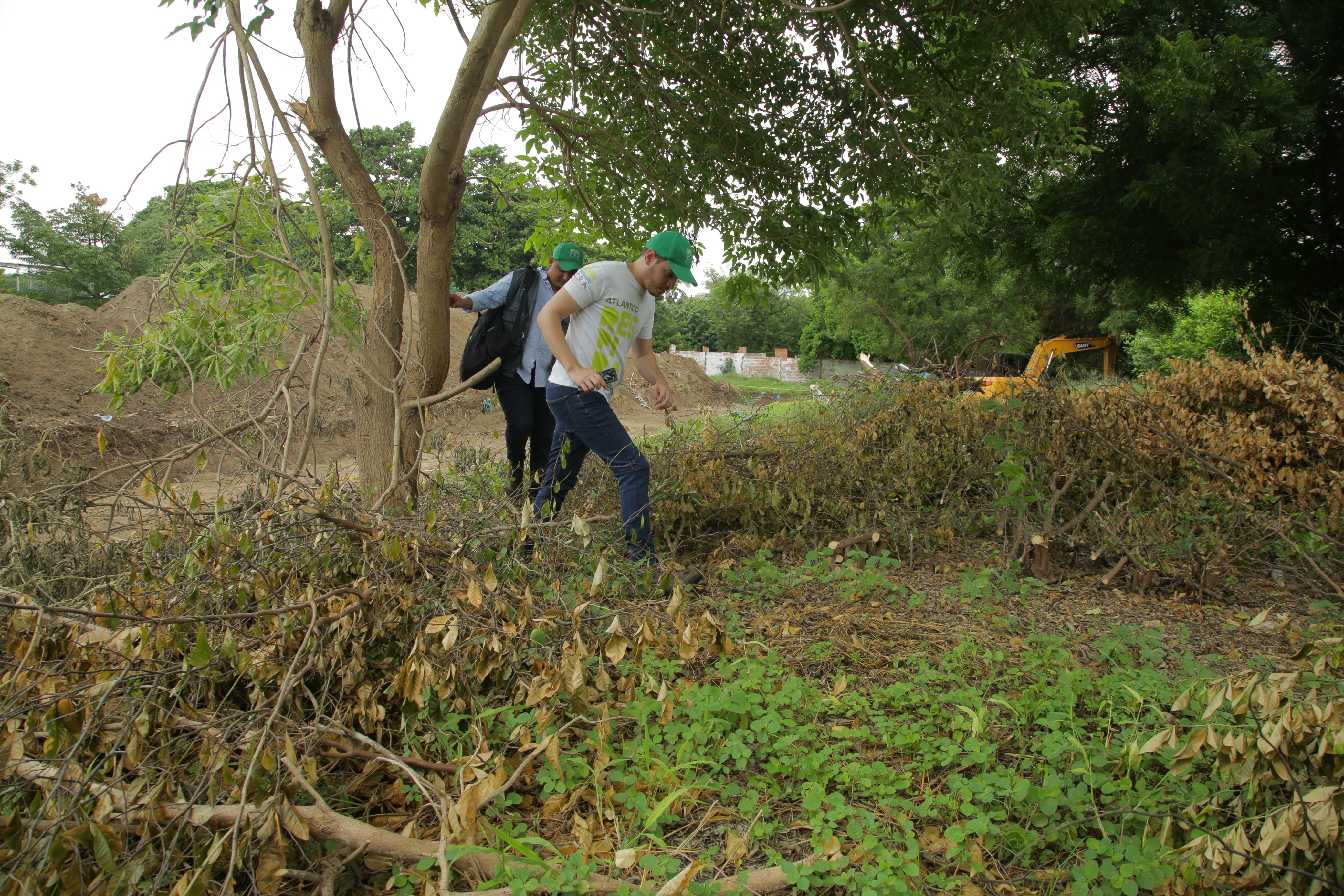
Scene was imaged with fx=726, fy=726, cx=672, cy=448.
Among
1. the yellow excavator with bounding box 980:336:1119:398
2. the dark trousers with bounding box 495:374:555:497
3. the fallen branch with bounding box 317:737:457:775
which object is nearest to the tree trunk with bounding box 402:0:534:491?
the dark trousers with bounding box 495:374:555:497

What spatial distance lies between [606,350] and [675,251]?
0.59 m

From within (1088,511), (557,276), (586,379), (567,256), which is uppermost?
(567,256)

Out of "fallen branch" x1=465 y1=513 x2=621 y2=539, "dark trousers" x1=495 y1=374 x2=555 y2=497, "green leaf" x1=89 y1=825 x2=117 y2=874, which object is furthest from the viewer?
"dark trousers" x1=495 y1=374 x2=555 y2=497

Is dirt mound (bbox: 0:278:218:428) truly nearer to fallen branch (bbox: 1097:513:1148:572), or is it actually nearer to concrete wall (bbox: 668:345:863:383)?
fallen branch (bbox: 1097:513:1148:572)

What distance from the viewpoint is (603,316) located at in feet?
11.7

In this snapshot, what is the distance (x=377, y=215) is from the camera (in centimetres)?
389

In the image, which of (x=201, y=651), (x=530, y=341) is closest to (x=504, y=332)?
(x=530, y=341)

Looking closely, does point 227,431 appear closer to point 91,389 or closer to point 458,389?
point 458,389

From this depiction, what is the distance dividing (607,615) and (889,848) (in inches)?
43.9

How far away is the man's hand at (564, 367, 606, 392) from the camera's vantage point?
10.9 ft

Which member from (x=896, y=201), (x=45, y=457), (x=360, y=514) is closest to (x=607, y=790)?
(x=360, y=514)

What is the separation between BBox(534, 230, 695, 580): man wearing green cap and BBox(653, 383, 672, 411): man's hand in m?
0.24

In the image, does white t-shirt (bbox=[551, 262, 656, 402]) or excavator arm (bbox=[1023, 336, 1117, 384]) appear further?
excavator arm (bbox=[1023, 336, 1117, 384])

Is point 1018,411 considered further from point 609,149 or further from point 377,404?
point 377,404
